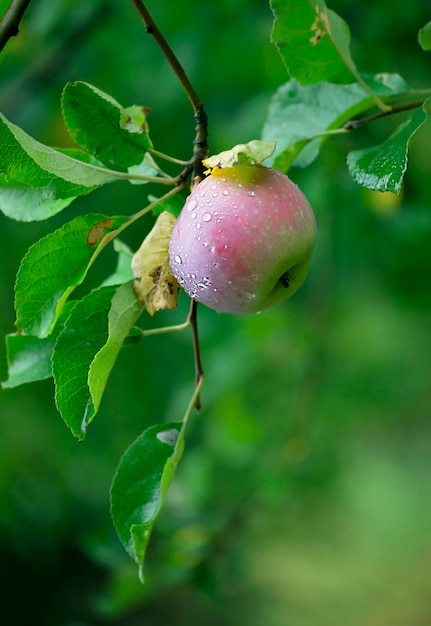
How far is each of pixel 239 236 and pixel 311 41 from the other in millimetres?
269

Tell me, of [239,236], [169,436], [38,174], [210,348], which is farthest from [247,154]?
[210,348]

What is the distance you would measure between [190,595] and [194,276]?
375 centimetres

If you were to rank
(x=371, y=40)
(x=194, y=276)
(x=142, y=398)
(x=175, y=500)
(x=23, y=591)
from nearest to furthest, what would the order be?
(x=194, y=276) < (x=371, y=40) < (x=175, y=500) < (x=142, y=398) < (x=23, y=591)

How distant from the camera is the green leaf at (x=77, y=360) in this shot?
67 centimetres

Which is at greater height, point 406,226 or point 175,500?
point 406,226

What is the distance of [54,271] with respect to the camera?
70 cm

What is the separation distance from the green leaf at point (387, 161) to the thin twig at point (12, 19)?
316 mm

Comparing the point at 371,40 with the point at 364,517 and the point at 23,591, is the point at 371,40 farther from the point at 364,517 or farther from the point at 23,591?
the point at 364,517

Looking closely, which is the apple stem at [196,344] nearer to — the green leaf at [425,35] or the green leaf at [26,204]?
the green leaf at [26,204]

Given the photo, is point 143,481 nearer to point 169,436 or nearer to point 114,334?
point 169,436

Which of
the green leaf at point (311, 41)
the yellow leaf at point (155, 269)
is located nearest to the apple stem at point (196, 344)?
the yellow leaf at point (155, 269)

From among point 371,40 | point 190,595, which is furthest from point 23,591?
point 371,40

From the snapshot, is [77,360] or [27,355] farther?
[27,355]

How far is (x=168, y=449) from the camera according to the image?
761mm
